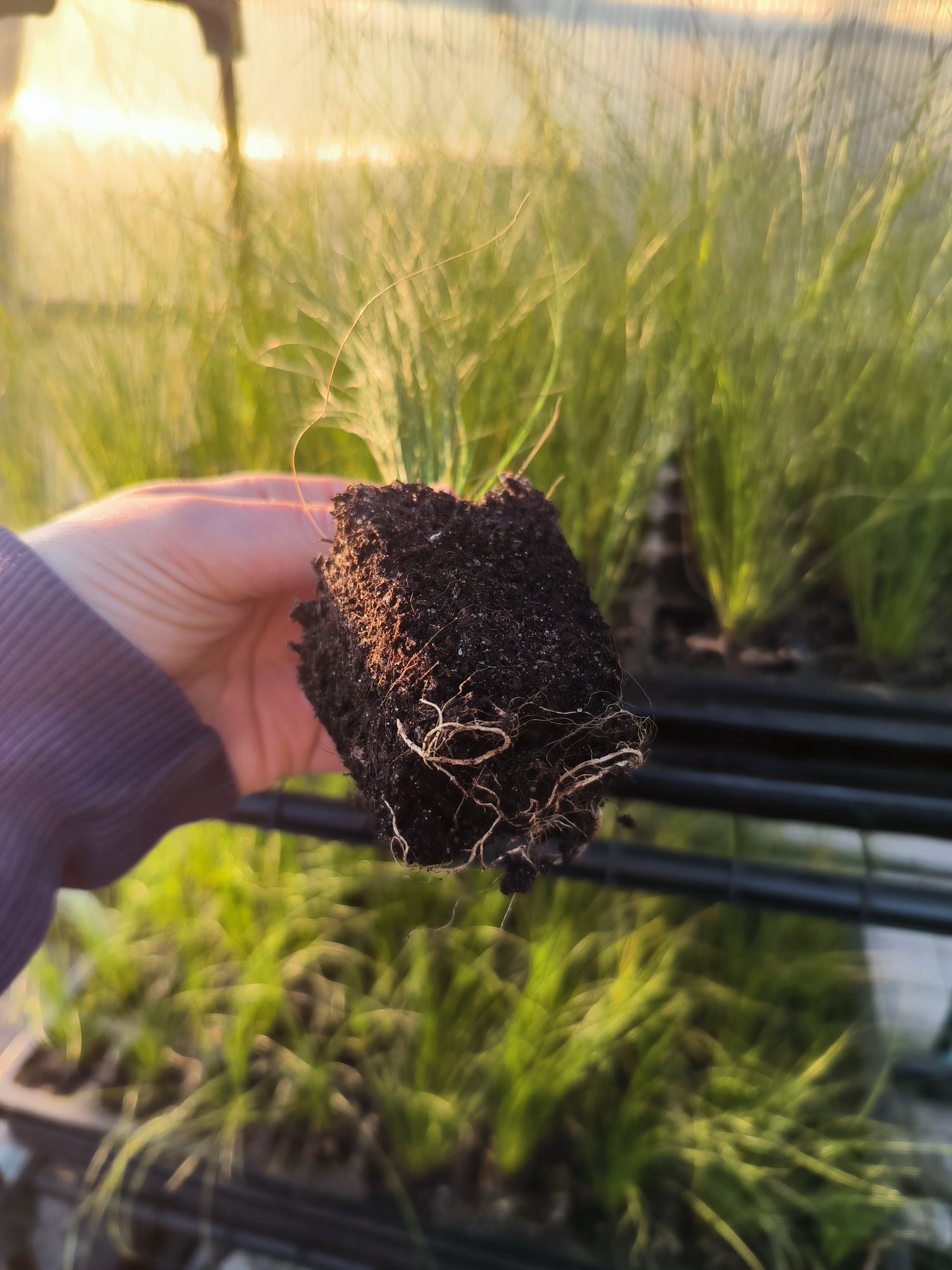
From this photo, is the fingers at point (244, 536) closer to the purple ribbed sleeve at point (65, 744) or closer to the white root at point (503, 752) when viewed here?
the purple ribbed sleeve at point (65, 744)

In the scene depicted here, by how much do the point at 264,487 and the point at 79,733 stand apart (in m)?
0.21

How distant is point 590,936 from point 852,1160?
318 mm

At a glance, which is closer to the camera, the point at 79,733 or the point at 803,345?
the point at 79,733

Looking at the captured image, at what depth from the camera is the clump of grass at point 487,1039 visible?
0.69 m

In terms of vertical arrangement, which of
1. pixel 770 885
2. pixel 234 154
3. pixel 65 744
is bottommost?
pixel 770 885

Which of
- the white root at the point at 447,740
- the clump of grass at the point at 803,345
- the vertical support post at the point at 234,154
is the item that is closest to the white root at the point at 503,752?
the white root at the point at 447,740

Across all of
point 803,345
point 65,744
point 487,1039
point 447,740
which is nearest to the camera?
point 447,740

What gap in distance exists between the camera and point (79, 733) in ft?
1.53

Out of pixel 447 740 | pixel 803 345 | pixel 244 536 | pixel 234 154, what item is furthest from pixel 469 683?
pixel 234 154

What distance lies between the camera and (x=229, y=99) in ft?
2.03

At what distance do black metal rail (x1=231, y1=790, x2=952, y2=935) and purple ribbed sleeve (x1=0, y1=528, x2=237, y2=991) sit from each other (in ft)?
0.48

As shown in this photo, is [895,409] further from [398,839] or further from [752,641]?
[398,839]

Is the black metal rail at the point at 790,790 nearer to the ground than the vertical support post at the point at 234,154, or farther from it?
nearer to the ground

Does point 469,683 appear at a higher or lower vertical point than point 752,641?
higher
